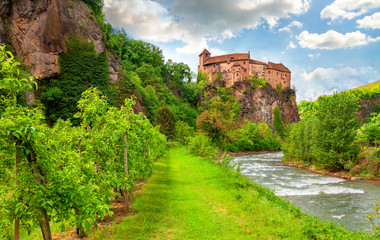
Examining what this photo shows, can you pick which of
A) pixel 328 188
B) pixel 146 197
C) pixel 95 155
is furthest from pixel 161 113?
pixel 95 155

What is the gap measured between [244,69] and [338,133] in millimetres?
73426

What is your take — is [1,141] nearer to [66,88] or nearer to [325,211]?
[325,211]

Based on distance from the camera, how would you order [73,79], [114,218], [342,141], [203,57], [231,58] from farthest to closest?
[203,57] < [231,58] < [73,79] < [342,141] < [114,218]

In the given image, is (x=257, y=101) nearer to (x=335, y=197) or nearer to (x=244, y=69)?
(x=244, y=69)

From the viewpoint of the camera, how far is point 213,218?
9664 mm

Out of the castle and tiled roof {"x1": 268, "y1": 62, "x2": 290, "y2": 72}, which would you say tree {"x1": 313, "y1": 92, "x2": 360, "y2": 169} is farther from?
tiled roof {"x1": 268, "y1": 62, "x2": 290, "y2": 72}

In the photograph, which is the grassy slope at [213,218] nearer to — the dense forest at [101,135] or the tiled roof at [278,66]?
the dense forest at [101,135]

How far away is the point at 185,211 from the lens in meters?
10.5

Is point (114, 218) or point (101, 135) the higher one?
point (101, 135)

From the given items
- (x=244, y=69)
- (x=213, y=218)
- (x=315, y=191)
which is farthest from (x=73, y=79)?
(x=244, y=69)

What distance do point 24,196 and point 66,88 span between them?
46608 mm

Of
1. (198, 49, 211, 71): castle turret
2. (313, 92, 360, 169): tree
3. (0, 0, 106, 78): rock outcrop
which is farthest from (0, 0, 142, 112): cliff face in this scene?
(198, 49, 211, 71): castle turret

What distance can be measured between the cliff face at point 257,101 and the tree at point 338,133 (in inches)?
2281

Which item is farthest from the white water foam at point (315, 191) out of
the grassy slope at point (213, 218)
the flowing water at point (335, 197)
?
the grassy slope at point (213, 218)
